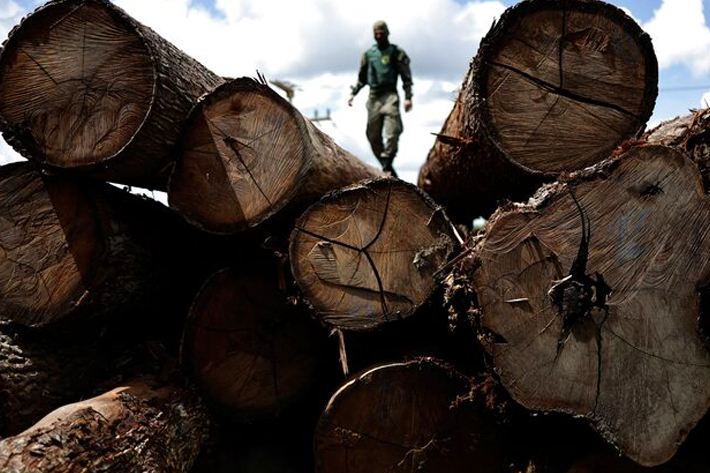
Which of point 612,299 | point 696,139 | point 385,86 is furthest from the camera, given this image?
point 385,86

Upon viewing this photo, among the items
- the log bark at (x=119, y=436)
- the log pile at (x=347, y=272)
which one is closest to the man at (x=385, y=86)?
the log pile at (x=347, y=272)

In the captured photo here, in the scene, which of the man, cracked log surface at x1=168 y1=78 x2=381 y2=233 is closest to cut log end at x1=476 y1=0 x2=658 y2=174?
cracked log surface at x1=168 y1=78 x2=381 y2=233

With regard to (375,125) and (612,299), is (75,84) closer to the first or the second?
(612,299)

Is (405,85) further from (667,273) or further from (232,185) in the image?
(667,273)

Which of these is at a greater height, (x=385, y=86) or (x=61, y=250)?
(x=385, y=86)

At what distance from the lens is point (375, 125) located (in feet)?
26.7

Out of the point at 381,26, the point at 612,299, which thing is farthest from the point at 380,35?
the point at 612,299

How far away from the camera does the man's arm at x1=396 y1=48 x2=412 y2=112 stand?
791cm

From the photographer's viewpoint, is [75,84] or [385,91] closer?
[75,84]

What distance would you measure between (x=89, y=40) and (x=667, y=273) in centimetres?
267

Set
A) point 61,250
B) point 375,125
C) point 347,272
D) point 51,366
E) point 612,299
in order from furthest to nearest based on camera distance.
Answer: point 375,125
point 51,366
point 61,250
point 347,272
point 612,299

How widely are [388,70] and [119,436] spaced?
580cm

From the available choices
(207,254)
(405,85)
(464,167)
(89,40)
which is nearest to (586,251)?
(464,167)

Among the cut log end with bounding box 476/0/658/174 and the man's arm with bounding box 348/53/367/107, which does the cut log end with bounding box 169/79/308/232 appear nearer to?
the cut log end with bounding box 476/0/658/174
